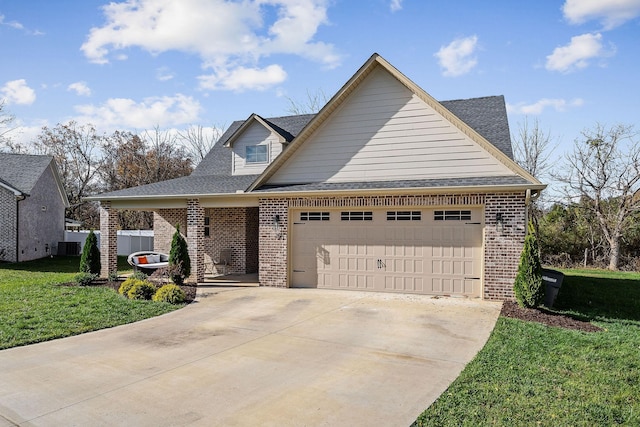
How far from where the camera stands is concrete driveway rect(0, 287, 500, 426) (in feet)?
15.5

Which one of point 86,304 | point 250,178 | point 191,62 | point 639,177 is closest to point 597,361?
point 86,304

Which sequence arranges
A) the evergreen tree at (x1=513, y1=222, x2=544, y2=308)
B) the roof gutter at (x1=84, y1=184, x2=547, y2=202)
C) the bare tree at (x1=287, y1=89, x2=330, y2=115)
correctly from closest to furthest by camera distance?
the evergreen tree at (x1=513, y1=222, x2=544, y2=308) < the roof gutter at (x1=84, y1=184, x2=547, y2=202) < the bare tree at (x1=287, y1=89, x2=330, y2=115)

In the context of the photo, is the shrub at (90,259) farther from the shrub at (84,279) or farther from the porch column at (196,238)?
the porch column at (196,238)

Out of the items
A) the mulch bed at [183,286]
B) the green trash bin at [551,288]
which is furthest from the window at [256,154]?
the green trash bin at [551,288]

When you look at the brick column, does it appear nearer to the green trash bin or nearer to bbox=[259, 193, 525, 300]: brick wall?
bbox=[259, 193, 525, 300]: brick wall

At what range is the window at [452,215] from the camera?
11.5 m

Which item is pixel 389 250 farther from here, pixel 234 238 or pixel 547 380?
pixel 234 238

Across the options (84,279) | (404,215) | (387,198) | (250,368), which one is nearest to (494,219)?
(404,215)

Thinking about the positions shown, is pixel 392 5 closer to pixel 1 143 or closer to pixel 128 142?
pixel 128 142

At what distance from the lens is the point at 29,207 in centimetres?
2317

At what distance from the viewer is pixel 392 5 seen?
471 inches

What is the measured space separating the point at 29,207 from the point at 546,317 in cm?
2514

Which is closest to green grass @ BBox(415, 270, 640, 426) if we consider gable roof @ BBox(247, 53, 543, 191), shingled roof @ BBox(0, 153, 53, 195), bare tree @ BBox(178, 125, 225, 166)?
gable roof @ BBox(247, 53, 543, 191)

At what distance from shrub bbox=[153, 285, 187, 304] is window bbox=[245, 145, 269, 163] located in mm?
7043
